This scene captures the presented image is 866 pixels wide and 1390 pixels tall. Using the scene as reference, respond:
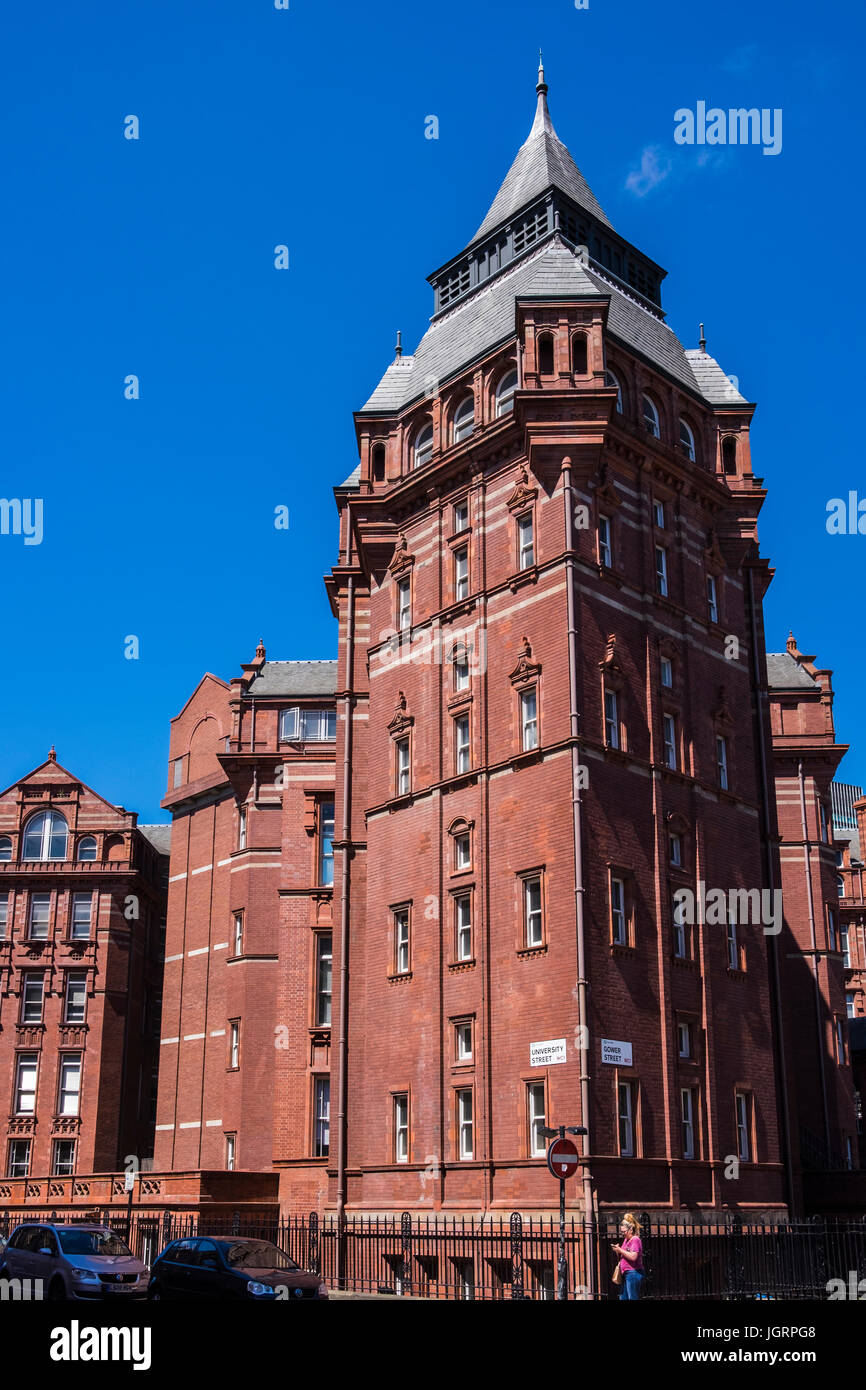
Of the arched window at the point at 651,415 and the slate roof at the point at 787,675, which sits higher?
the arched window at the point at 651,415

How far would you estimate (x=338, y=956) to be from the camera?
40.3 meters

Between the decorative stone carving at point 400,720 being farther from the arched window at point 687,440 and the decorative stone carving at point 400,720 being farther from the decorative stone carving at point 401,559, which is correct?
the arched window at point 687,440

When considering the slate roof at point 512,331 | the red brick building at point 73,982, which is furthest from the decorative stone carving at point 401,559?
the red brick building at point 73,982

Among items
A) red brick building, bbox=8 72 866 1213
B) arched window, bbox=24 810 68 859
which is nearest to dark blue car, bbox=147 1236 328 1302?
red brick building, bbox=8 72 866 1213

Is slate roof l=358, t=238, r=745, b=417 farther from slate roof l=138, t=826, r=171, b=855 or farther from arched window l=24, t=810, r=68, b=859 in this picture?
slate roof l=138, t=826, r=171, b=855

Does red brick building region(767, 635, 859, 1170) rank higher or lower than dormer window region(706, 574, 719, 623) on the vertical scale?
lower

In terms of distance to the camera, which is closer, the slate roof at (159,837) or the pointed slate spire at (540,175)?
the pointed slate spire at (540,175)

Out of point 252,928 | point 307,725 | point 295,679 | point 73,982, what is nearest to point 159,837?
point 73,982

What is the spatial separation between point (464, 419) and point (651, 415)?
5.91m

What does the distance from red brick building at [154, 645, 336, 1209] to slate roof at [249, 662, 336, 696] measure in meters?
0.09

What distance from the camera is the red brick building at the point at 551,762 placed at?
33.5 m

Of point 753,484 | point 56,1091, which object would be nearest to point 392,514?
point 753,484

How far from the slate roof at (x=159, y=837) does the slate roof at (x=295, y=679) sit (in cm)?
1680

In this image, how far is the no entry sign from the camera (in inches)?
1015
